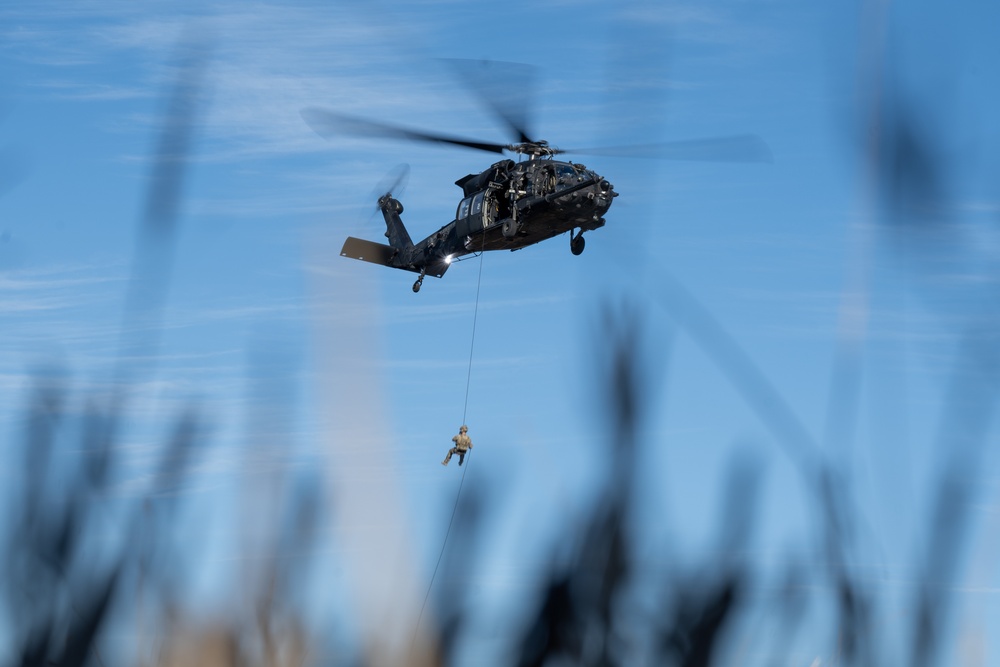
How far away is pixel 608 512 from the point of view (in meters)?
4.30

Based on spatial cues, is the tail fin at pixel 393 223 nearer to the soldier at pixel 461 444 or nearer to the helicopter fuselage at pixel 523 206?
the helicopter fuselage at pixel 523 206

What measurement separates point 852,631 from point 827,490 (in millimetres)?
639

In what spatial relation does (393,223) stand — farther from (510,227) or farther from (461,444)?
(461,444)

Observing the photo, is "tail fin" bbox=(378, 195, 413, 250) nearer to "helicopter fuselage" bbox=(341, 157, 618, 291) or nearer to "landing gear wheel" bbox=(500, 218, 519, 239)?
"helicopter fuselage" bbox=(341, 157, 618, 291)

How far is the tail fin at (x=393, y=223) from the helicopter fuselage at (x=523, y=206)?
28.0 feet

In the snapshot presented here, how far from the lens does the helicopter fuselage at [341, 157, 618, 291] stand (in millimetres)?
31109

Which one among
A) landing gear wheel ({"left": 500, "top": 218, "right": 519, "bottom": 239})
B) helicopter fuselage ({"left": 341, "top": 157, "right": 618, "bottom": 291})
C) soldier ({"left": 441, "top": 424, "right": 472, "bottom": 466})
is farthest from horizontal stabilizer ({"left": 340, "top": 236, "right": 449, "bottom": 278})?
soldier ({"left": 441, "top": 424, "right": 472, "bottom": 466})

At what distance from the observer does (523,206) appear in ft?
105

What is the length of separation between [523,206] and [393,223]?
16.0 m

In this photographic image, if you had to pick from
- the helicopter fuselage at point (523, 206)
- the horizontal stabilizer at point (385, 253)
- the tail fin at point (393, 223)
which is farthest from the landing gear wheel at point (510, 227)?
the tail fin at point (393, 223)

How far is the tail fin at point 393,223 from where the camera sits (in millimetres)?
46369

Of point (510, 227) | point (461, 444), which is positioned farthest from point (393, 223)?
point (461, 444)

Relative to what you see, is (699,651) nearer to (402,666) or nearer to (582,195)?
(402,666)

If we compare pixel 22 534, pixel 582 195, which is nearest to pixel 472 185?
pixel 582 195
